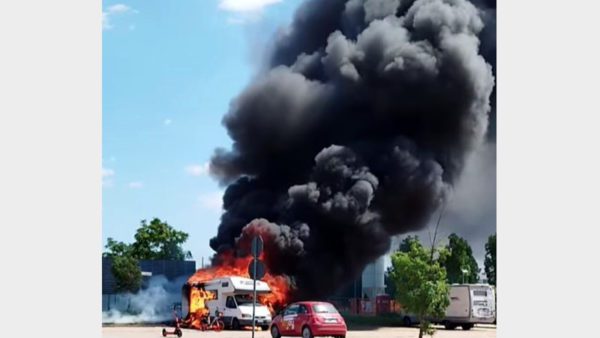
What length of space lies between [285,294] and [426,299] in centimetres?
1136

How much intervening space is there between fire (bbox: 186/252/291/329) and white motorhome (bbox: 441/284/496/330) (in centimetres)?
725

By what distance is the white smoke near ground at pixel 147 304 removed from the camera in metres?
38.3

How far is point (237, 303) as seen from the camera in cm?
3184

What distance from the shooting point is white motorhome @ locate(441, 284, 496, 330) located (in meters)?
37.1

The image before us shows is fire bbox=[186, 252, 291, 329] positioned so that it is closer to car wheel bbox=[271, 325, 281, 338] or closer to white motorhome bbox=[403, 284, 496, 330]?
white motorhome bbox=[403, 284, 496, 330]

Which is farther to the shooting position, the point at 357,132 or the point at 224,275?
the point at 357,132

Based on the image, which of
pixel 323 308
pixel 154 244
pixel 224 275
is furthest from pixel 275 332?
pixel 154 244

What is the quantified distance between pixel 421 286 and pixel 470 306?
12.1m

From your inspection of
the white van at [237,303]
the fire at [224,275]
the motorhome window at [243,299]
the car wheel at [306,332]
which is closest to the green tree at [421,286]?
the car wheel at [306,332]

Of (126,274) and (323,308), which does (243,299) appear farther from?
(126,274)

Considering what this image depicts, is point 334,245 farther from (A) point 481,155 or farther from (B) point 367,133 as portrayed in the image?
(A) point 481,155

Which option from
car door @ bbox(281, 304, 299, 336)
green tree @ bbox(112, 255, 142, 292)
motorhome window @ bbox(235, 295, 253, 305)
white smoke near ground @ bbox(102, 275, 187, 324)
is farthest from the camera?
green tree @ bbox(112, 255, 142, 292)

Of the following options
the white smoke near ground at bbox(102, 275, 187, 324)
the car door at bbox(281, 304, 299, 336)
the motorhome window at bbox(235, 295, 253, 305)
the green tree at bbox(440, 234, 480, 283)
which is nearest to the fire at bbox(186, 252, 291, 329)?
the motorhome window at bbox(235, 295, 253, 305)

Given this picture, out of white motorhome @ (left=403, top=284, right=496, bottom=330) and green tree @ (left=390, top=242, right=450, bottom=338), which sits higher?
green tree @ (left=390, top=242, right=450, bottom=338)
